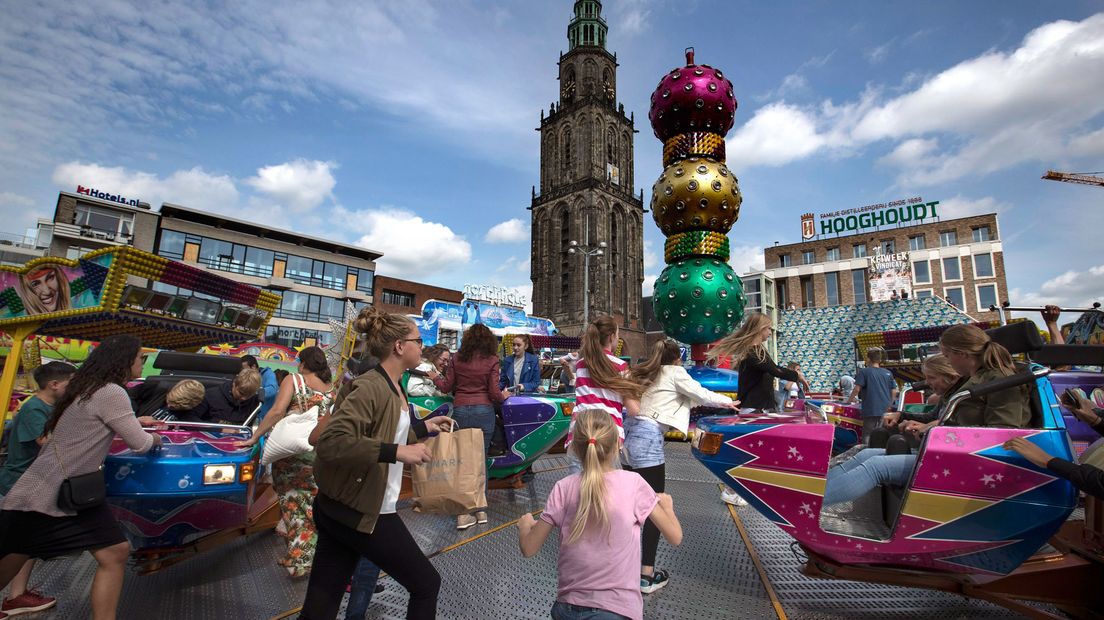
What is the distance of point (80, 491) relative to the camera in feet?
8.20

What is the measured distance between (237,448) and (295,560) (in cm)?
85

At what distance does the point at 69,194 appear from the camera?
36062 millimetres

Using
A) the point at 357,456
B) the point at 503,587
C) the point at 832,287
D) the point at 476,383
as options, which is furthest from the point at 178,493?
the point at 832,287

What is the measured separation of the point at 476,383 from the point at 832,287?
4621 centimetres

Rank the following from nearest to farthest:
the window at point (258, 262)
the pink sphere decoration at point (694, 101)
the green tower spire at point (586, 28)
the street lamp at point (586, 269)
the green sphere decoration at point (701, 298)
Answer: the pink sphere decoration at point (694, 101)
the green sphere decoration at point (701, 298)
the street lamp at point (586, 269)
the window at point (258, 262)
the green tower spire at point (586, 28)

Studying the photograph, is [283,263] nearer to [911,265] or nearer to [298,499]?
[298,499]

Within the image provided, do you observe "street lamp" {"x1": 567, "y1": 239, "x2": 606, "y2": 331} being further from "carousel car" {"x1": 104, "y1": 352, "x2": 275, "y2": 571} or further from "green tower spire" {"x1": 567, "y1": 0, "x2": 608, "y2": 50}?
"green tower spire" {"x1": 567, "y1": 0, "x2": 608, "y2": 50}

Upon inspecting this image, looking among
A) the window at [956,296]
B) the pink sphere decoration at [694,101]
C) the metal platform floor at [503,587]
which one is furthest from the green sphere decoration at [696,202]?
the window at [956,296]

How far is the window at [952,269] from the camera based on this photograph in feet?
132

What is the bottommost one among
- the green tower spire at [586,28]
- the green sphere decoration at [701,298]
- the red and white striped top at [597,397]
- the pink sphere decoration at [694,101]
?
the red and white striped top at [597,397]

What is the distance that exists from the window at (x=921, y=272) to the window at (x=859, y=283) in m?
3.74

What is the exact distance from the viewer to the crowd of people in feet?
6.55

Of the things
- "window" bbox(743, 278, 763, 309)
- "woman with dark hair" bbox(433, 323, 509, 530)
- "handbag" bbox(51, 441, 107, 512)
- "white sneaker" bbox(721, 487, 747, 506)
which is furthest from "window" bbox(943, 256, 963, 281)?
"handbag" bbox(51, 441, 107, 512)

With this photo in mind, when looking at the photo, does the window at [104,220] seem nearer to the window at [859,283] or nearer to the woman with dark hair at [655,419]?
the woman with dark hair at [655,419]
